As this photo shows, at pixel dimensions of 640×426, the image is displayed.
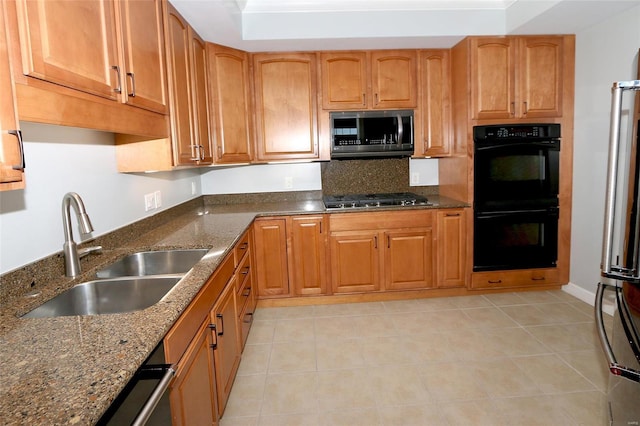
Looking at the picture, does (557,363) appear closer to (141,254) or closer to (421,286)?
(421,286)

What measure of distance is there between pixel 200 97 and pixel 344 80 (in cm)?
130

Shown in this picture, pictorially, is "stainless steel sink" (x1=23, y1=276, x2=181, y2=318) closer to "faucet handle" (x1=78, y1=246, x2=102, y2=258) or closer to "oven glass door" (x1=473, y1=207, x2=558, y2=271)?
"faucet handle" (x1=78, y1=246, x2=102, y2=258)

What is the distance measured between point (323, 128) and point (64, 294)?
2536 mm

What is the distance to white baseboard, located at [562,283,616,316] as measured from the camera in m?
3.02

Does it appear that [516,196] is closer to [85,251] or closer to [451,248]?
[451,248]

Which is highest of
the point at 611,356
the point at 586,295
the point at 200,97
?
the point at 200,97

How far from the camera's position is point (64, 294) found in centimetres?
146

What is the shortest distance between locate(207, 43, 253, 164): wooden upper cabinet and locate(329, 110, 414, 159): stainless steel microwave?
77 centimetres

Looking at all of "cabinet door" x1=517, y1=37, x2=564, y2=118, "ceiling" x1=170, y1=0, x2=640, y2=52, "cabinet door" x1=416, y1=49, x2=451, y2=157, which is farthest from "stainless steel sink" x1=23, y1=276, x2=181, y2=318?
"cabinet door" x1=517, y1=37, x2=564, y2=118

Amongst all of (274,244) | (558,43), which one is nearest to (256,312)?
(274,244)

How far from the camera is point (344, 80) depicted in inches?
138

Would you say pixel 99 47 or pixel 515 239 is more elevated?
pixel 99 47

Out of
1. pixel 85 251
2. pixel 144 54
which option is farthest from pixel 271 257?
pixel 144 54

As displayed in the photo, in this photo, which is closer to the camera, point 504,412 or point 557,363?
point 504,412
